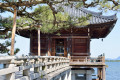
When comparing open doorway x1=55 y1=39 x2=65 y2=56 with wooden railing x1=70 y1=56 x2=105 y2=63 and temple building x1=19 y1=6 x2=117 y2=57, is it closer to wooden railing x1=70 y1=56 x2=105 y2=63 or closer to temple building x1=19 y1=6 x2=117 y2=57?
temple building x1=19 y1=6 x2=117 y2=57

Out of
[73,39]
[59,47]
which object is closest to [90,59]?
[73,39]

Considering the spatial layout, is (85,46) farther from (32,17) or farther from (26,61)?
(26,61)

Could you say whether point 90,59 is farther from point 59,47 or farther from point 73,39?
point 59,47

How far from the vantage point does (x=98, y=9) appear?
22.6 ft

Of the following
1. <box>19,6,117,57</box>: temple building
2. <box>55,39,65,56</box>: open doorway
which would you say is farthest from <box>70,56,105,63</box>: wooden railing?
<box>55,39,65,56</box>: open doorway

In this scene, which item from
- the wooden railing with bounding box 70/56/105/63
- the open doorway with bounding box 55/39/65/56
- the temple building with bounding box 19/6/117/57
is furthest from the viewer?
the open doorway with bounding box 55/39/65/56

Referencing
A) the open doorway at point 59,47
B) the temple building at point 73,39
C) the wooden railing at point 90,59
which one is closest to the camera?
the wooden railing at point 90,59

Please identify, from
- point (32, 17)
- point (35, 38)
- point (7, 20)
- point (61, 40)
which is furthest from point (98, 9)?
point (61, 40)

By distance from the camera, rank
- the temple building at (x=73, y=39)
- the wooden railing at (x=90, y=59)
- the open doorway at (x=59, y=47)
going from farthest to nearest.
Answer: the open doorway at (x=59, y=47) < the temple building at (x=73, y=39) < the wooden railing at (x=90, y=59)

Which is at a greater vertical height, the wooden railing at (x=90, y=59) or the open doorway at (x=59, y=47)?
the open doorway at (x=59, y=47)

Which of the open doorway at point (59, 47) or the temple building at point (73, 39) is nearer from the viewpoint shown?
the temple building at point (73, 39)

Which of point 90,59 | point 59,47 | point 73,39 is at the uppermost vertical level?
point 73,39

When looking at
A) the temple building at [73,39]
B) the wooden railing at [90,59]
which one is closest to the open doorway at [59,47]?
the temple building at [73,39]

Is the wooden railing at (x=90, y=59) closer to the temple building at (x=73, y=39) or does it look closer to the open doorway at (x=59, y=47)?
the temple building at (x=73, y=39)
